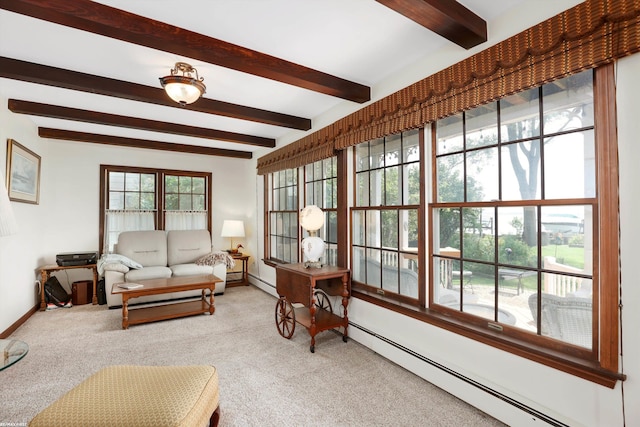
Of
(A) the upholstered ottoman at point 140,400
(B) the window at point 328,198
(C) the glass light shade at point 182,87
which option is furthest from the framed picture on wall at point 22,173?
(B) the window at point 328,198

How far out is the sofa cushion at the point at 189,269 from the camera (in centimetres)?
466

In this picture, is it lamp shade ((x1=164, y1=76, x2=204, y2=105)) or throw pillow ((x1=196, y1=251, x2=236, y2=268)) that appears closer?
lamp shade ((x1=164, y1=76, x2=204, y2=105))

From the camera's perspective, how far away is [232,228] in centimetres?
573

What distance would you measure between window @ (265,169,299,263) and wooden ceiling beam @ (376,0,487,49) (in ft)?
9.64

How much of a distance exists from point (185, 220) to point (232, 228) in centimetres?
91

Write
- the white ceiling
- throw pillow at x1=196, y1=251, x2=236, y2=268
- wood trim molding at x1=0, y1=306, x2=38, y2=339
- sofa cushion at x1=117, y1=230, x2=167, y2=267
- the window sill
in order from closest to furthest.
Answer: the window sill < the white ceiling < wood trim molding at x1=0, y1=306, x2=38, y2=339 < sofa cushion at x1=117, y1=230, x2=167, y2=267 < throw pillow at x1=196, y1=251, x2=236, y2=268

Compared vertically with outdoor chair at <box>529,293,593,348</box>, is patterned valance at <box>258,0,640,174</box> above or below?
above

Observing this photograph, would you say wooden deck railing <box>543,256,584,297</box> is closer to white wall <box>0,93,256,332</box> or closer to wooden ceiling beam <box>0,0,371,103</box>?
wooden ceiling beam <box>0,0,371,103</box>

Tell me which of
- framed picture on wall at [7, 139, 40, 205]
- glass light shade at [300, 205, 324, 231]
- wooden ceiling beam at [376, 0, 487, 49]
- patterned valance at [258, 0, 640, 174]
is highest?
wooden ceiling beam at [376, 0, 487, 49]

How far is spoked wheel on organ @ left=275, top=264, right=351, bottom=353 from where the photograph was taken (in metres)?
2.96

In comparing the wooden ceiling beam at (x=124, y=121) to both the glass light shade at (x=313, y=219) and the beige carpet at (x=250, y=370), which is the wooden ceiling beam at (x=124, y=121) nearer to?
the glass light shade at (x=313, y=219)

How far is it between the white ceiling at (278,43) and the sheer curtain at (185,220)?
2.62 m

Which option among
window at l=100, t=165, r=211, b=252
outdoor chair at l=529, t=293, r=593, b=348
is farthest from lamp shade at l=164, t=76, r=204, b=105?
window at l=100, t=165, r=211, b=252

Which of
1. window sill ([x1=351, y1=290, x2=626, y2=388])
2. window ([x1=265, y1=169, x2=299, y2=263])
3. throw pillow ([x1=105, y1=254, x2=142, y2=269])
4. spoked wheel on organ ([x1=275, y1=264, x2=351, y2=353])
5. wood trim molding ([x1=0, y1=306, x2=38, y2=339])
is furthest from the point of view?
window ([x1=265, y1=169, x2=299, y2=263])
